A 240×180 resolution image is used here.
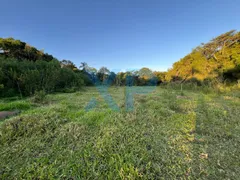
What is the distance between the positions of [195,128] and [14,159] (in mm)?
2857

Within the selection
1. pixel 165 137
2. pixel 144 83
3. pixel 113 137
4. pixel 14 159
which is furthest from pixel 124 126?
pixel 144 83

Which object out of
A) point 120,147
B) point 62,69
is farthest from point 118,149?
point 62,69

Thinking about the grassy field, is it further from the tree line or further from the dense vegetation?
the tree line

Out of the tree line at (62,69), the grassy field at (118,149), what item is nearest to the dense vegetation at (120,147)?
the grassy field at (118,149)

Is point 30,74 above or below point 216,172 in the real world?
above

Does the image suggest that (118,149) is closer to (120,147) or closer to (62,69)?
(120,147)

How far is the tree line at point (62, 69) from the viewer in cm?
565

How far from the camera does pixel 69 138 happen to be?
5.82 feet

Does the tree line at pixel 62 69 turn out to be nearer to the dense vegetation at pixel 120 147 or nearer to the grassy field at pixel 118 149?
the dense vegetation at pixel 120 147

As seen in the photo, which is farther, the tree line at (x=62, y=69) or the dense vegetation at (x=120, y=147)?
the tree line at (x=62, y=69)

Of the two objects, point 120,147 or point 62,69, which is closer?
point 120,147

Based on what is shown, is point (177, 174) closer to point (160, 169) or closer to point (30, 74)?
point (160, 169)

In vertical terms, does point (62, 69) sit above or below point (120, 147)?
above

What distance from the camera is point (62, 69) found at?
8922 millimetres
